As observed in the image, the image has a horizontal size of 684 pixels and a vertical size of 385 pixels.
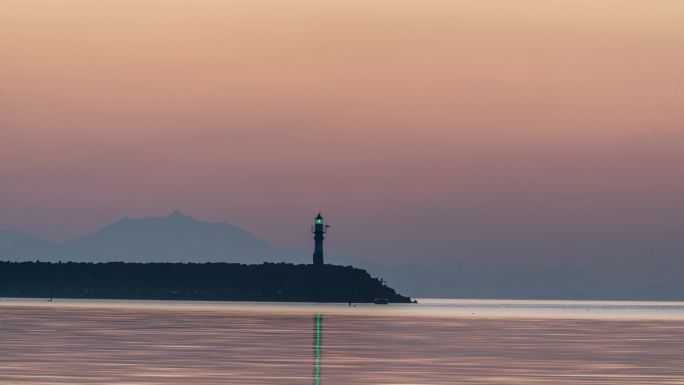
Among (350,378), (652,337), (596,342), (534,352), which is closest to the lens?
(350,378)

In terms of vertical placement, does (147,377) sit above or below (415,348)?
below

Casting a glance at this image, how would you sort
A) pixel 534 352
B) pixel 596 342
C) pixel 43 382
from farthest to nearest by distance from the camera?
pixel 596 342, pixel 534 352, pixel 43 382

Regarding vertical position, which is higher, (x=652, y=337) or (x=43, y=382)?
(x=652, y=337)

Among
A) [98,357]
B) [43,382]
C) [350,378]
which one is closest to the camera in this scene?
[43,382]

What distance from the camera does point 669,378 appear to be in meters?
43.6

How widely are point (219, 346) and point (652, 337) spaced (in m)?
29.2

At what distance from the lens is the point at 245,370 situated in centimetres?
4528

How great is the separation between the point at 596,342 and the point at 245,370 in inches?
1155

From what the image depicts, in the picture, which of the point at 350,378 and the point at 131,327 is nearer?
the point at 350,378

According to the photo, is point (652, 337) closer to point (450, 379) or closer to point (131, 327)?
point (131, 327)

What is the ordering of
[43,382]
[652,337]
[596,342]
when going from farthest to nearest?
[652,337]
[596,342]
[43,382]

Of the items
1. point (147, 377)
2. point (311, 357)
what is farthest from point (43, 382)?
point (311, 357)

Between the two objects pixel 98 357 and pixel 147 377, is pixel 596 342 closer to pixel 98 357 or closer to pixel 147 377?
pixel 98 357

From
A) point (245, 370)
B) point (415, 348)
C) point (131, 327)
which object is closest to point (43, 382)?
point (245, 370)
